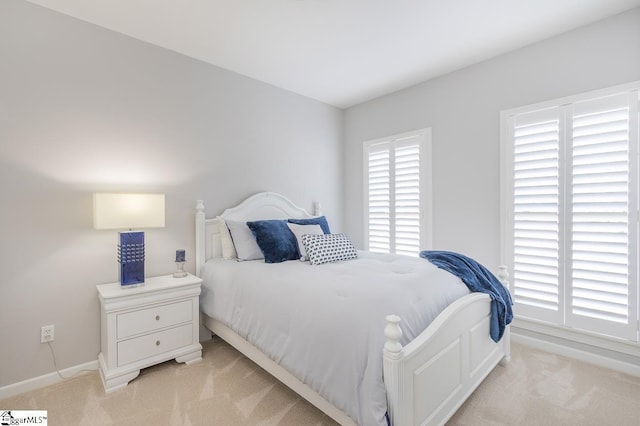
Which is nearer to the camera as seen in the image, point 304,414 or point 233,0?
point 304,414

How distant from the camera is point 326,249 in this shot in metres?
2.58

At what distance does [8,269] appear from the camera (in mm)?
2012

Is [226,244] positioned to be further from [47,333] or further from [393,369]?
[393,369]

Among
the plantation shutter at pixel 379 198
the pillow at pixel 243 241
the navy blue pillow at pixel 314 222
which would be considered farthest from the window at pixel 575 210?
the pillow at pixel 243 241

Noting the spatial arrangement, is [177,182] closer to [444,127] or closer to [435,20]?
[435,20]

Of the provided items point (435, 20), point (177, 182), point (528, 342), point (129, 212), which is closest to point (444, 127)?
point (435, 20)

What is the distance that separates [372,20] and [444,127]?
4.80ft

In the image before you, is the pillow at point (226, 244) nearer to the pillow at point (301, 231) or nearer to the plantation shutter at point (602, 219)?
the pillow at point (301, 231)

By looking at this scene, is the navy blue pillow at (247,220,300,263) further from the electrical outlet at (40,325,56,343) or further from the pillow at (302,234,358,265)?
the electrical outlet at (40,325,56,343)

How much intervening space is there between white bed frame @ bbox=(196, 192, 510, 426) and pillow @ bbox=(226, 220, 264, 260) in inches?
25.1

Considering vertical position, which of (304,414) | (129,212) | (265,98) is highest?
(265,98)

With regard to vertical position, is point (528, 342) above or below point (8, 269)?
below

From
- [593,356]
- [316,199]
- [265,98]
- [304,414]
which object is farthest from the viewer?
[316,199]

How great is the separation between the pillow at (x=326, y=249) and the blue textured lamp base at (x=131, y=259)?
1.30 metres
